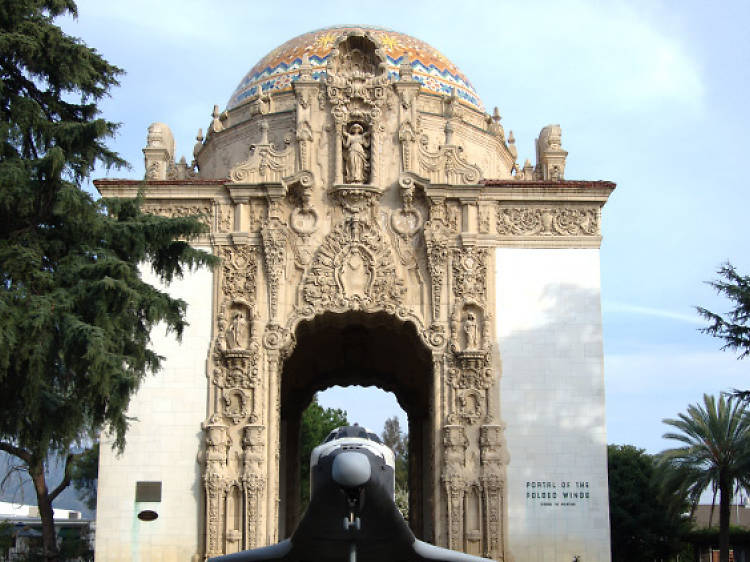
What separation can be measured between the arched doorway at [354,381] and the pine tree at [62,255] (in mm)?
13505

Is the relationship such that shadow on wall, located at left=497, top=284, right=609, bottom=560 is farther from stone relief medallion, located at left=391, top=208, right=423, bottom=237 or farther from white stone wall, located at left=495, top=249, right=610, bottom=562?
stone relief medallion, located at left=391, top=208, right=423, bottom=237

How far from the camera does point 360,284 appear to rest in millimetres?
26844

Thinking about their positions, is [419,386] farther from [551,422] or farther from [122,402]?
[122,402]

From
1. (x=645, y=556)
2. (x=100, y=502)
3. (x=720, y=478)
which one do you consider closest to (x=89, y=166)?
(x=100, y=502)

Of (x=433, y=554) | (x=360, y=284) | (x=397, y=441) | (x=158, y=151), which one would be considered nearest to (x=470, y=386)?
(x=360, y=284)

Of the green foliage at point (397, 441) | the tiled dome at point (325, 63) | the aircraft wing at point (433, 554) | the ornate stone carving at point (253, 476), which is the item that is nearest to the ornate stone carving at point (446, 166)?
the tiled dome at point (325, 63)

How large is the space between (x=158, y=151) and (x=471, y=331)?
37.5ft

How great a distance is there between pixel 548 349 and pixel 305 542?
13.7 metres

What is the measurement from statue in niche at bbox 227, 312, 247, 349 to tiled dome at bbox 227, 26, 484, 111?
1029 cm

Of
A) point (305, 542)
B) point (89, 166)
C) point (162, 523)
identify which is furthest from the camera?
point (162, 523)

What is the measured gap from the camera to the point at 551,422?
25984 millimetres

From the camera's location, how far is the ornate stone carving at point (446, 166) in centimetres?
2727

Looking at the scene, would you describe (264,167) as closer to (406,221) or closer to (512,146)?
(406,221)

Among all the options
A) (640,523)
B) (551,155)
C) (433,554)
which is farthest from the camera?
(640,523)
